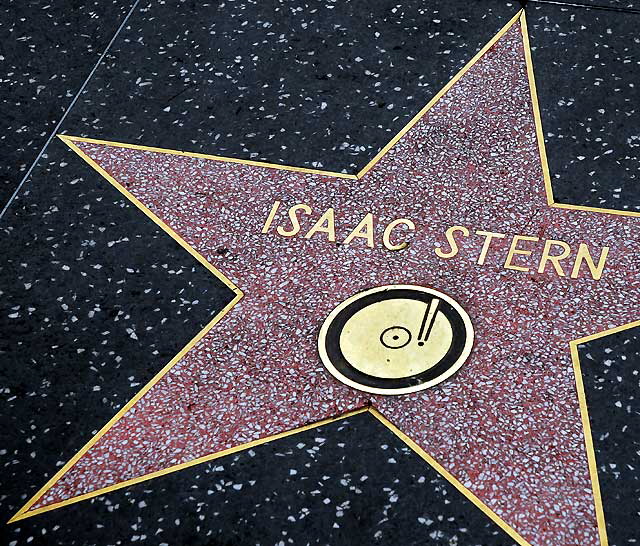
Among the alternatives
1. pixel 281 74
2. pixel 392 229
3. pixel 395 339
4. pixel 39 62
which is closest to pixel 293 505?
pixel 395 339

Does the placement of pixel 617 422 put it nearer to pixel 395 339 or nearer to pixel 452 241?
pixel 395 339

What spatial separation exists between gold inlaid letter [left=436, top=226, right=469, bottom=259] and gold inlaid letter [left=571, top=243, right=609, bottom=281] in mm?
309

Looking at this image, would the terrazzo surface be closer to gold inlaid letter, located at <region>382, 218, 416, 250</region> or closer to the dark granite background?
the dark granite background

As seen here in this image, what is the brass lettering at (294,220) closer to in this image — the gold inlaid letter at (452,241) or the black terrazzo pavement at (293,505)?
the gold inlaid letter at (452,241)

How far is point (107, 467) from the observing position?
87.4 inches

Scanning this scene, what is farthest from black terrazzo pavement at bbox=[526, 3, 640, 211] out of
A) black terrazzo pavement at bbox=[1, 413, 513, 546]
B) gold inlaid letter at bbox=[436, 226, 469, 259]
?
black terrazzo pavement at bbox=[1, 413, 513, 546]

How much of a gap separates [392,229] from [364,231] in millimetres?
80

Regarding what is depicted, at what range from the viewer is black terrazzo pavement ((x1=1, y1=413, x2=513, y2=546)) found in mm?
2068

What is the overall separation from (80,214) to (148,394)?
2.37 ft

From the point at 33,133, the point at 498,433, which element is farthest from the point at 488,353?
the point at 33,133

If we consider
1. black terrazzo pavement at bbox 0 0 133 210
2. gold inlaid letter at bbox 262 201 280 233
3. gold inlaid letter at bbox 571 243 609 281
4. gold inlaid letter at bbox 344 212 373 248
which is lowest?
gold inlaid letter at bbox 571 243 609 281

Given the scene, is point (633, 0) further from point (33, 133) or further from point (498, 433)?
point (33, 133)

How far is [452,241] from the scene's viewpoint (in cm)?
264

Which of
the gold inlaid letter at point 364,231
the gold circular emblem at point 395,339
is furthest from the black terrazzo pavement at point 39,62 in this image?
the gold circular emblem at point 395,339
